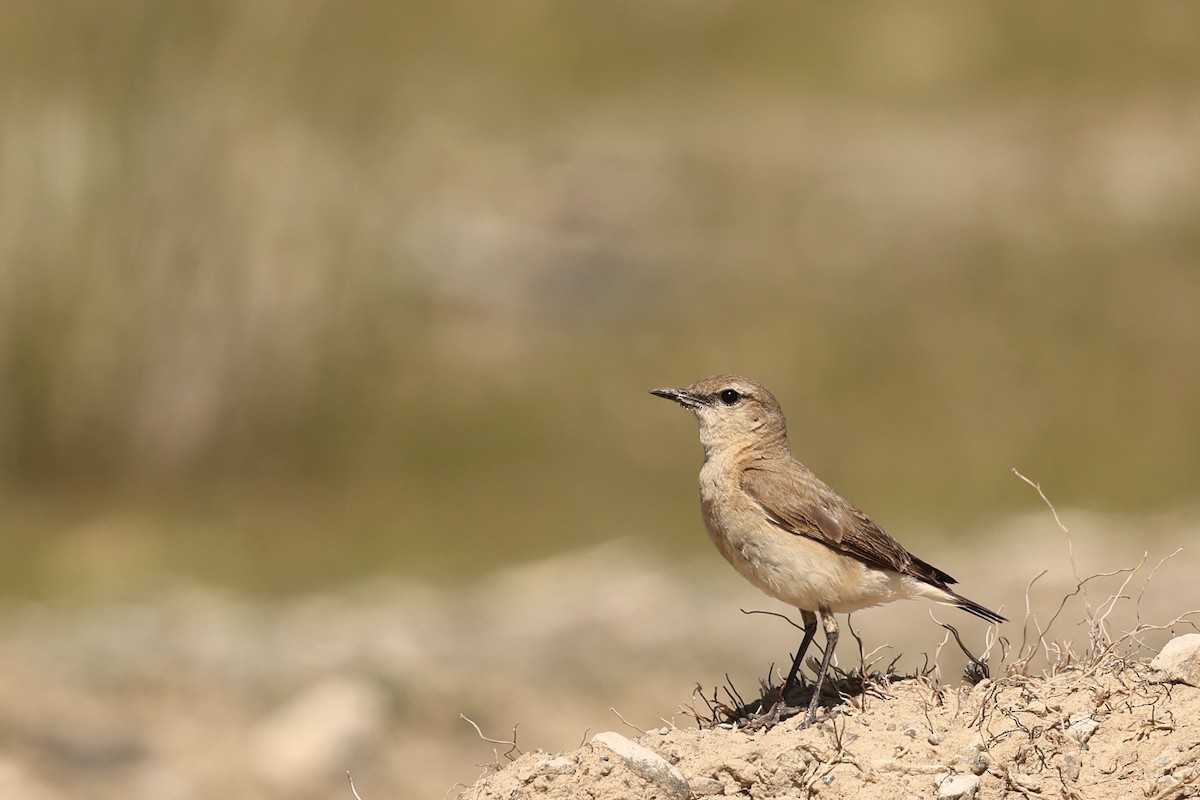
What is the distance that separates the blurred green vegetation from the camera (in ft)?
49.1

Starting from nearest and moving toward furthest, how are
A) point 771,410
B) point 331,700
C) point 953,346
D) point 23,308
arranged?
A: point 771,410, point 331,700, point 23,308, point 953,346

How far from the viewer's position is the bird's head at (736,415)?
302 inches

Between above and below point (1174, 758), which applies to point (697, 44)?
above

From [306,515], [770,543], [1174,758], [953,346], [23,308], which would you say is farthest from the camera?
[953,346]

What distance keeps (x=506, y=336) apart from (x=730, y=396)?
472 inches

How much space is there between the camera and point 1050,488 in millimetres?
15828

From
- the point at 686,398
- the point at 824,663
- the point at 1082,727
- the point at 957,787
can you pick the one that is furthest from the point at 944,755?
the point at 686,398

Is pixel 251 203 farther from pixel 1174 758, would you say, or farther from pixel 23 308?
pixel 1174 758

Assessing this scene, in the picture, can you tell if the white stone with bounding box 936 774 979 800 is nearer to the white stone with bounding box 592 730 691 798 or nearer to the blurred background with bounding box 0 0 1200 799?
the white stone with bounding box 592 730 691 798

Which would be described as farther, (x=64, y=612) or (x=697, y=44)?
(x=697, y=44)

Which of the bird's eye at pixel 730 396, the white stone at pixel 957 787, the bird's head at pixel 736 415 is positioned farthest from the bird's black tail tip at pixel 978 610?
the bird's eye at pixel 730 396

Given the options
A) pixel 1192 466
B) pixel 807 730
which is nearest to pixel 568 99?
pixel 1192 466

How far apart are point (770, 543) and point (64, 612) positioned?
8.20 metres

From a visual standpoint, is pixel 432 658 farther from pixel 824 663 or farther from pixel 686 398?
pixel 824 663
